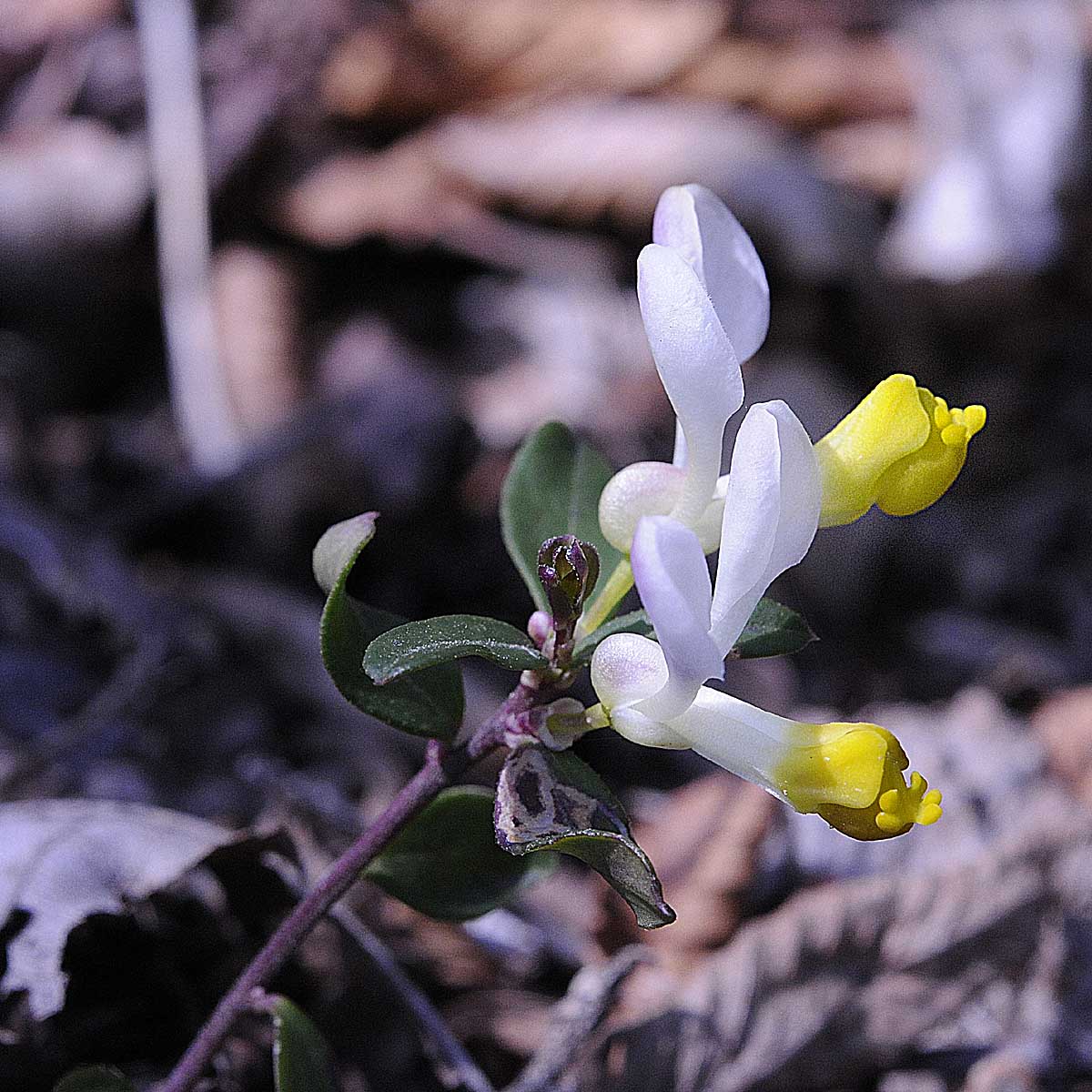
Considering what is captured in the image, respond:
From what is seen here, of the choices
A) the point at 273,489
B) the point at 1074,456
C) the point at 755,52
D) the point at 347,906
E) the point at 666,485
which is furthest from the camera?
the point at 755,52

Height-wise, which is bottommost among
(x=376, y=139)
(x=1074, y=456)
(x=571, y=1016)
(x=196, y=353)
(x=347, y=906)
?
(x=1074, y=456)

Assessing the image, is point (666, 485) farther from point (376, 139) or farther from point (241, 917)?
point (376, 139)

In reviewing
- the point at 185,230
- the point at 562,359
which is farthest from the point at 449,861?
the point at 185,230

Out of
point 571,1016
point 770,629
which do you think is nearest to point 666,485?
point 770,629

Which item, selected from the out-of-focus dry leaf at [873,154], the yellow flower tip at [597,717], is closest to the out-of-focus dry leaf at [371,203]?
the out-of-focus dry leaf at [873,154]

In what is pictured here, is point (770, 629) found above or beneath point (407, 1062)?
above

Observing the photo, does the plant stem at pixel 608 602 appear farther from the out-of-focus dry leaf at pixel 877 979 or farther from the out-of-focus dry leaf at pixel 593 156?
the out-of-focus dry leaf at pixel 593 156

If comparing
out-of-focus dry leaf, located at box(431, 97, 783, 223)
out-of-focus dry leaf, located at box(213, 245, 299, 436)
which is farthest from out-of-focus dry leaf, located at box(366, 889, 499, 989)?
out-of-focus dry leaf, located at box(431, 97, 783, 223)

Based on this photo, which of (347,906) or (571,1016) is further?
(347,906)

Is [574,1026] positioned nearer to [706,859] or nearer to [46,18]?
[706,859]
